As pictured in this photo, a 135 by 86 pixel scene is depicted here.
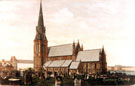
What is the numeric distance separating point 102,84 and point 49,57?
2.46 m

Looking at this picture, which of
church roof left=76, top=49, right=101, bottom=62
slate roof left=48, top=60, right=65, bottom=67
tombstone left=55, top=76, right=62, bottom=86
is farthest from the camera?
church roof left=76, top=49, right=101, bottom=62

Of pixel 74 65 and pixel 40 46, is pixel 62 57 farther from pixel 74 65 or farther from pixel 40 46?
pixel 40 46

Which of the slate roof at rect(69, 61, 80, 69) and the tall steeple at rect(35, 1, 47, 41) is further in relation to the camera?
the slate roof at rect(69, 61, 80, 69)

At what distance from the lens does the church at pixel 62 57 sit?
23.1 ft

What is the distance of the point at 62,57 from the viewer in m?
9.27

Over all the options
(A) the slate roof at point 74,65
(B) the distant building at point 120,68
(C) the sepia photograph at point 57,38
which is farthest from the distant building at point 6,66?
(B) the distant building at point 120,68

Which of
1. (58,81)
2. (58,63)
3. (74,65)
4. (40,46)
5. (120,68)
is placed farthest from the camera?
(74,65)

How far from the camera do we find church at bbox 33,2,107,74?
704 cm

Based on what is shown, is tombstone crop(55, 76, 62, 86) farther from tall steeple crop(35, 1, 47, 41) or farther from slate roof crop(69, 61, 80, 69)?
slate roof crop(69, 61, 80, 69)

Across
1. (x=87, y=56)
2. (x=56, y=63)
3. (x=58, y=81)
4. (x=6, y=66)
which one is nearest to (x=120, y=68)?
(x=58, y=81)

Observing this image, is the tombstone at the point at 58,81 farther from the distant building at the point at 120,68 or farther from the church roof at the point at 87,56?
the church roof at the point at 87,56

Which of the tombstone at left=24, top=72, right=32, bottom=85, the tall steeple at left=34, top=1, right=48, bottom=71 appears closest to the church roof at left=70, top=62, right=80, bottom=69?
the tall steeple at left=34, top=1, right=48, bottom=71

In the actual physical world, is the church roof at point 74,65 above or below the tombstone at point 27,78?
above

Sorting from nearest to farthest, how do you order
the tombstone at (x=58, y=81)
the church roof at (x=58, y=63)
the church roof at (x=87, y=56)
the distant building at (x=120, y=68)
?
the tombstone at (x=58, y=81) → the distant building at (x=120, y=68) → the church roof at (x=58, y=63) → the church roof at (x=87, y=56)
